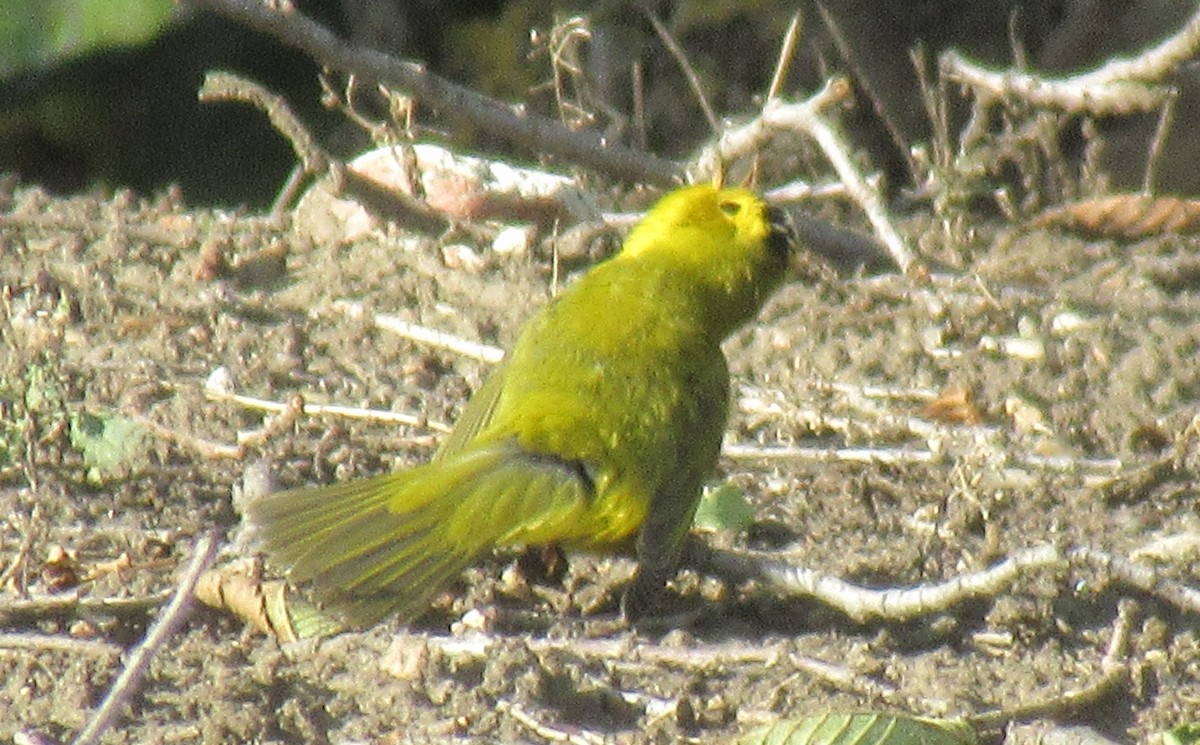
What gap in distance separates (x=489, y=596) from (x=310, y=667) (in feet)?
1.46

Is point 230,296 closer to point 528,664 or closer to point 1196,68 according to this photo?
point 528,664

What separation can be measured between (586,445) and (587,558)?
0.26 m

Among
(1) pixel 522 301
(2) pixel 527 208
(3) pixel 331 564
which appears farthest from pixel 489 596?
(2) pixel 527 208

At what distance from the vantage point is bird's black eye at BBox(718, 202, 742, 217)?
4.57m

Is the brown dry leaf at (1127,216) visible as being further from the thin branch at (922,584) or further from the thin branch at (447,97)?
the thin branch at (922,584)

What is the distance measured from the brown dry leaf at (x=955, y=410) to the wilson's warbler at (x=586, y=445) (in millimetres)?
482

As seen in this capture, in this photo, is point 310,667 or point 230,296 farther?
point 230,296

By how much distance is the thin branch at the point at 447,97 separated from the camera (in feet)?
15.3

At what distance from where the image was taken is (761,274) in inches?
177

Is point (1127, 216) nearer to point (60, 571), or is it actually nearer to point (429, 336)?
point (429, 336)

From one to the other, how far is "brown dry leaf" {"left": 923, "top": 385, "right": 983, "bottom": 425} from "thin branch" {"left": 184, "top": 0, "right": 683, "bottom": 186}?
3.80 ft

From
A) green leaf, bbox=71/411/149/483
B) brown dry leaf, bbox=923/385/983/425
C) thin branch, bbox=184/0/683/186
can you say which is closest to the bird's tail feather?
green leaf, bbox=71/411/149/483

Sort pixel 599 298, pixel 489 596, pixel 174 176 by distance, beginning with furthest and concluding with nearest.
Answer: pixel 174 176 < pixel 599 298 < pixel 489 596

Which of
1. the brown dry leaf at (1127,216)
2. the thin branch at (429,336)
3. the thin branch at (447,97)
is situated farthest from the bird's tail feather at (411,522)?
the brown dry leaf at (1127,216)
